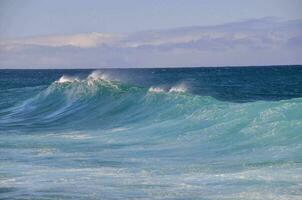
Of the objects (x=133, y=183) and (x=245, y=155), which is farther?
(x=245, y=155)

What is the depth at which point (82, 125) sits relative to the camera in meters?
25.1

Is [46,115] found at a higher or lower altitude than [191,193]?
higher

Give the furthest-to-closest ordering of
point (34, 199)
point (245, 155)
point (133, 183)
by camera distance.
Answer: point (245, 155) < point (133, 183) < point (34, 199)

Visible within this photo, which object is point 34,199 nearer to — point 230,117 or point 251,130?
point 251,130

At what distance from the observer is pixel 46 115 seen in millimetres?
30797

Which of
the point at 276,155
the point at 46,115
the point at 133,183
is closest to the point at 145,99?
the point at 46,115

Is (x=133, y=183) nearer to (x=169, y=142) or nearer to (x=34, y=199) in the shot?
(x=34, y=199)

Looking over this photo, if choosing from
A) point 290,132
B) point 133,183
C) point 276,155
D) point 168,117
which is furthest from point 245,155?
point 168,117

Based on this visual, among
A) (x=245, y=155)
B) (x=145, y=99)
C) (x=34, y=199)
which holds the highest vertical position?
(x=145, y=99)

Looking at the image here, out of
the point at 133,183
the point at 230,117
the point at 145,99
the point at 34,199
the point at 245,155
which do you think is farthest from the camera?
the point at 145,99

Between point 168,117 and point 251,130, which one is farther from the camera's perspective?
point 168,117

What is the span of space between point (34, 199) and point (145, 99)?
1894 centimetres

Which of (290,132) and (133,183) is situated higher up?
(290,132)

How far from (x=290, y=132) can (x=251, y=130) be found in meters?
1.36
